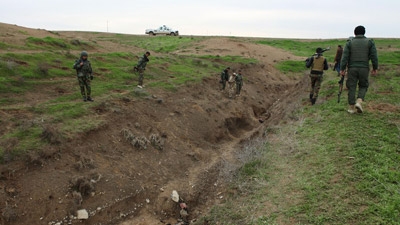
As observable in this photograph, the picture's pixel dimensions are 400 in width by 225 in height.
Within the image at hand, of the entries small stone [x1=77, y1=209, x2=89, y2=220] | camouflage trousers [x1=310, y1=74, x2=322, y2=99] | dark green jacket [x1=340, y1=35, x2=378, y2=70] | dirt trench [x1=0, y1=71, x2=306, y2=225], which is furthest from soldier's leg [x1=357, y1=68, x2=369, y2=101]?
small stone [x1=77, y1=209, x2=89, y2=220]

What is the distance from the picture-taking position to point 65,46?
19.6m

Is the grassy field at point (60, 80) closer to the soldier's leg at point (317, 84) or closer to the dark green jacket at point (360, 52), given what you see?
the soldier's leg at point (317, 84)

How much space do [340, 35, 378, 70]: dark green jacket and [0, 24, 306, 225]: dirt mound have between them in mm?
4016

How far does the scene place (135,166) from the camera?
9.62 m

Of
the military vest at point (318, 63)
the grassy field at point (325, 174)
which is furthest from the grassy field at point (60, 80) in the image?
the military vest at point (318, 63)

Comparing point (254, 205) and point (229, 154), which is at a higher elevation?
point (254, 205)

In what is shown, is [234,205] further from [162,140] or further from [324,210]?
[162,140]

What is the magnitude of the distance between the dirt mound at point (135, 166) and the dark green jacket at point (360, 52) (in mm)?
4016

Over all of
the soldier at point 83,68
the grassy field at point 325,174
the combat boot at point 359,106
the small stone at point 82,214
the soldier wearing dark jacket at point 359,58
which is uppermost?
the soldier wearing dark jacket at point 359,58

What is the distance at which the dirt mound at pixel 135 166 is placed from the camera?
7.44 m

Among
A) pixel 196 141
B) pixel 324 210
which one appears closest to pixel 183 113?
pixel 196 141

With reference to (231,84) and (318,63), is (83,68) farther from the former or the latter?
(231,84)

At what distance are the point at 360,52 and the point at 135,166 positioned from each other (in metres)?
6.94

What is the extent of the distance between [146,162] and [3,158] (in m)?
3.81
